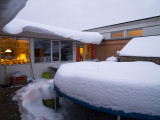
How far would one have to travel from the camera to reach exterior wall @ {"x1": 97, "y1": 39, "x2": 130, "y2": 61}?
9.43m

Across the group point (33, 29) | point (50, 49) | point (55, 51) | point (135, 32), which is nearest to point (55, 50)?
point (55, 51)

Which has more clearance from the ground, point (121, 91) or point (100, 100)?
point (121, 91)

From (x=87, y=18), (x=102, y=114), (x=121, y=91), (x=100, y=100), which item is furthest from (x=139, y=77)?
(x=87, y=18)

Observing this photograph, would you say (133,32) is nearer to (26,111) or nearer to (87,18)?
(26,111)

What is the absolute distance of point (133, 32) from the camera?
976 cm

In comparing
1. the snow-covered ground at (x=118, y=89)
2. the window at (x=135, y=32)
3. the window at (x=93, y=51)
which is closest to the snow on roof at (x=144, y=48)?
the window at (x=135, y=32)

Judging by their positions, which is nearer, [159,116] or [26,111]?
[159,116]

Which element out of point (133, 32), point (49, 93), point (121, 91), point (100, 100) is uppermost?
point (133, 32)

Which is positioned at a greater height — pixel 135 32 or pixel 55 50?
pixel 135 32

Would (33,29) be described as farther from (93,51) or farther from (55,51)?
(93,51)

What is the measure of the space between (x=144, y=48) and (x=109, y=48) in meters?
3.63

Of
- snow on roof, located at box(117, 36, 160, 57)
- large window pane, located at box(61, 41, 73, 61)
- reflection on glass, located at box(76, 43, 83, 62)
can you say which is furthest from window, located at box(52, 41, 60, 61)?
snow on roof, located at box(117, 36, 160, 57)

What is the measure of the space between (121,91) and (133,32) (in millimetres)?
9210

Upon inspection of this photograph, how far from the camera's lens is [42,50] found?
27.3ft
